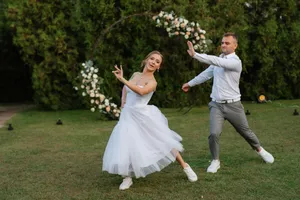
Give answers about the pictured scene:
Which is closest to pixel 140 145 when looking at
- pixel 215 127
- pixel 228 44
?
pixel 215 127

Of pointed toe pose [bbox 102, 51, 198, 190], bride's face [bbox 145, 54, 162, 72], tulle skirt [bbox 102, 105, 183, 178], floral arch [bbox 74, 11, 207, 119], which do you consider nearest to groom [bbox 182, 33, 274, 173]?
pointed toe pose [bbox 102, 51, 198, 190]

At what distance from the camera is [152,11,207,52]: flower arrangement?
9836 mm

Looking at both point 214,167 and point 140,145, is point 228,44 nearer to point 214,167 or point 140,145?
point 214,167

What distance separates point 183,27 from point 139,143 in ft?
19.3

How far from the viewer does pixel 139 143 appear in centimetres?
460

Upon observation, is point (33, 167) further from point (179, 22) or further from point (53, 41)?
point (53, 41)

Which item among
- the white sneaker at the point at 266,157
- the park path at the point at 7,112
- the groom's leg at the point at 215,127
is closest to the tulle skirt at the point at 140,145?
the groom's leg at the point at 215,127

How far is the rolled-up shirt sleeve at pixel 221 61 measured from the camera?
4871mm

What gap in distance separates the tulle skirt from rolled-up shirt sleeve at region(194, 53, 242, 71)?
2.71 ft

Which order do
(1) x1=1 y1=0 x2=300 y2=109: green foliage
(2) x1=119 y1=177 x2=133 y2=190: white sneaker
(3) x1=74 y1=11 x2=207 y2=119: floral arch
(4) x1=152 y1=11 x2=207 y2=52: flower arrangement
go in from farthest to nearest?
(1) x1=1 y1=0 x2=300 y2=109: green foliage
(4) x1=152 y1=11 x2=207 y2=52: flower arrangement
(3) x1=74 y1=11 x2=207 y2=119: floral arch
(2) x1=119 y1=177 x2=133 y2=190: white sneaker

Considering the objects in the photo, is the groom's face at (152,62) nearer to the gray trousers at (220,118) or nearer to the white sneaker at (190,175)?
the gray trousers at (220,118)

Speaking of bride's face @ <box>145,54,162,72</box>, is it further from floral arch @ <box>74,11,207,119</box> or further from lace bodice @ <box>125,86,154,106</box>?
floral arch @ <box>74,11,207,119</box>

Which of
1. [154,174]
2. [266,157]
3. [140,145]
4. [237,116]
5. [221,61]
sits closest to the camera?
[140,145]

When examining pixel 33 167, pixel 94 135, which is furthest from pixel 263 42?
pixel 33 167
